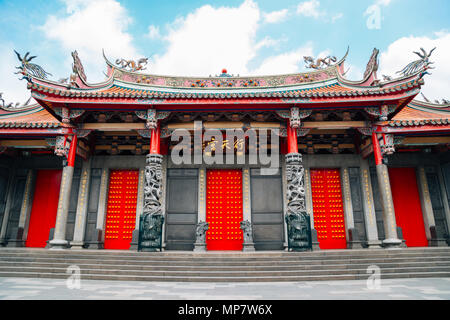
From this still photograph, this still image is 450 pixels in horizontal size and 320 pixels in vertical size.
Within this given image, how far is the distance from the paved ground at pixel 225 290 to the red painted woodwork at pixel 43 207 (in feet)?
17.0

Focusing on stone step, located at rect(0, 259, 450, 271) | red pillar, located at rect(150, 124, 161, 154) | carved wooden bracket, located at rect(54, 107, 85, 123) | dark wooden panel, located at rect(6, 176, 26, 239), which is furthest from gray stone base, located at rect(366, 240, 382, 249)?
dark wooden panel, located at rect(6, 176, 26, 239)

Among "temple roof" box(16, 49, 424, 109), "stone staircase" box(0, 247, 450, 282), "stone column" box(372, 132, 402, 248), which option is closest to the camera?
"stone staircase" box(0, 247, 450, 282)

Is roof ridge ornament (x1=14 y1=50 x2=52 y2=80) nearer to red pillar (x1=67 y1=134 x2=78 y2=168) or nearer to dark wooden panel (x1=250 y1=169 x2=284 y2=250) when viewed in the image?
red pillar (x1=67 y1=134 x2=78 y2=168)

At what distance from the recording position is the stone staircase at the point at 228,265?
6527 mm

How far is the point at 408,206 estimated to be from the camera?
11.1 m

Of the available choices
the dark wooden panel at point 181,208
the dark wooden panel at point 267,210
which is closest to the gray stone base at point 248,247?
the dark wooden panel at point 267,210

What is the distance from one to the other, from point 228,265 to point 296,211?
287 centimetres

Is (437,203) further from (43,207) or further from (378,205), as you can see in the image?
(43,207)

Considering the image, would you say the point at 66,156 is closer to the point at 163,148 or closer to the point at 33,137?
the point at 33,137

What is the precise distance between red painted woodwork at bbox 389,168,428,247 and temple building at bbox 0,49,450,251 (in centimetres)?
4

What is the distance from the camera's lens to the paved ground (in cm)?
454

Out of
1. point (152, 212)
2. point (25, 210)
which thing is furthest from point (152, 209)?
point (25, 210)

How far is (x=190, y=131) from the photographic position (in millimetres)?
10641
